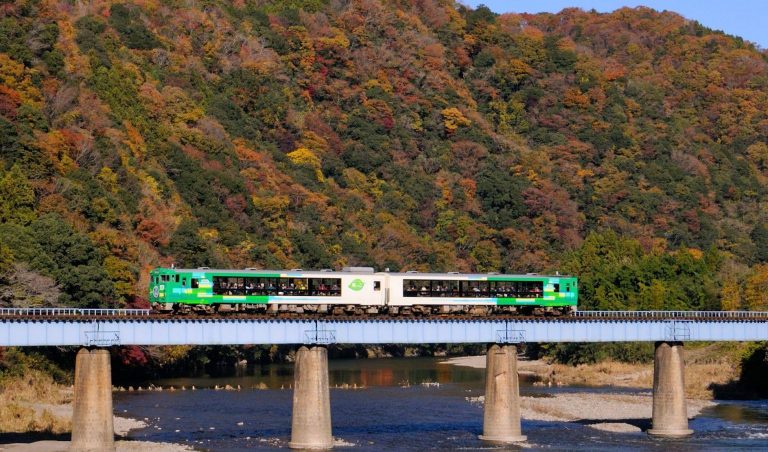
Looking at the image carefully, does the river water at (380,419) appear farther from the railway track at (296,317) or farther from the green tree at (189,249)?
the green tree at (189,249)

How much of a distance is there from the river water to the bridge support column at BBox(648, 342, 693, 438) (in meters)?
1.42

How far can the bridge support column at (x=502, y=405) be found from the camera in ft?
276

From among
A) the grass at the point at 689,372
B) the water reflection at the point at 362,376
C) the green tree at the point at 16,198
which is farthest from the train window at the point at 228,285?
the grass at the point at 689,372

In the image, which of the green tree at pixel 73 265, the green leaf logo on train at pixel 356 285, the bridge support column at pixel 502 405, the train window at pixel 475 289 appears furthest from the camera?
the green tree at pixel 73 265

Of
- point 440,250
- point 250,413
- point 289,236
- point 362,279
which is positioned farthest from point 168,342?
point 440,250

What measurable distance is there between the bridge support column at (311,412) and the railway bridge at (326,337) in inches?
2.2

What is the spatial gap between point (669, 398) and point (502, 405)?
1253 cm

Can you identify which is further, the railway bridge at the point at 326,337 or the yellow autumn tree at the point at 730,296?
the yellow autumn tree at the point at 730,296

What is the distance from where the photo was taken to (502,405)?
84500 millimetres

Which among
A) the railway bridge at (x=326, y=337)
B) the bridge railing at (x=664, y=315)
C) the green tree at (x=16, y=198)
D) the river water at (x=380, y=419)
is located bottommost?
the river water at (x=380, y=419)

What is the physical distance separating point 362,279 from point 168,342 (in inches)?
584

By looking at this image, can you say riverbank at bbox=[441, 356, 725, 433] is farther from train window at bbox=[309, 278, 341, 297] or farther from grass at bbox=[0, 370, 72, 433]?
grass at bbox=[0, 370, 72, 433]

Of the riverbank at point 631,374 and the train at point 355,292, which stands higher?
the train at point 355,292

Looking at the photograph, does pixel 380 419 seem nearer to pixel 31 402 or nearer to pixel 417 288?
pixel 417 288
